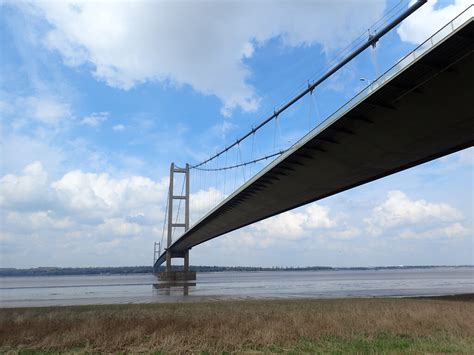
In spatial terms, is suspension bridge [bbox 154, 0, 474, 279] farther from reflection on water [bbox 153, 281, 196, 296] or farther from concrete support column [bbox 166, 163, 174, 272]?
concrete support column [bbox 166, 163, 174, 272]

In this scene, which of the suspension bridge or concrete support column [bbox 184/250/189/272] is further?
concrete support column [bbox 184/250/189/272]

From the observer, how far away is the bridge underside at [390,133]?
50.8 feet

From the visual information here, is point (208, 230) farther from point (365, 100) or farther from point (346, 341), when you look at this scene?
point (346, 341)

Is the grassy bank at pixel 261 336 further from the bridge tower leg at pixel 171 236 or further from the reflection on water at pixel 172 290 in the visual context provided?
the bridge tower leg at pixel 171 236

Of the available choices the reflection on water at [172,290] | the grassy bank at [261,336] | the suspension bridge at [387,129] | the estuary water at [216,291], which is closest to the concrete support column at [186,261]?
the estuary water at [216,291]

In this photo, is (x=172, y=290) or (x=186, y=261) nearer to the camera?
(x=172, y=290)

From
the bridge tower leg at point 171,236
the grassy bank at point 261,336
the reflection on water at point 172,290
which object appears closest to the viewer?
the grassy bank at point 261,336

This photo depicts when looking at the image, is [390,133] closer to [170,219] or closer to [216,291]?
[216,291]

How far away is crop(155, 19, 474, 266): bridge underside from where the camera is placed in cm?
1547

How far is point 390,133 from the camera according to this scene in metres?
21.6

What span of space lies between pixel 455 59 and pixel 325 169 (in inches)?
583

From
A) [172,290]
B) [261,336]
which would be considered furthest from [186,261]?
[261,336]

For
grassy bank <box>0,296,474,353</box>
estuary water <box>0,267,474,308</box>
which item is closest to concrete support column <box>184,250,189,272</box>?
estuary water <box>0,267,474,308</box>

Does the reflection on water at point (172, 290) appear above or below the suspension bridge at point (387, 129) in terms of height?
below
